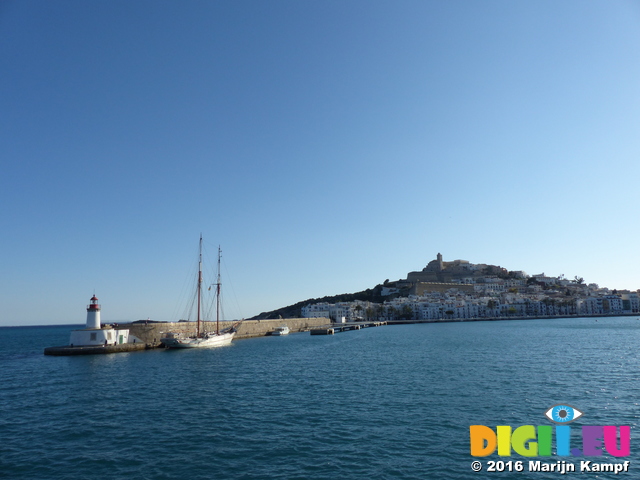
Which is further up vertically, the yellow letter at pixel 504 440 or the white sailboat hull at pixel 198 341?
the yellow letter at pixel 504 440

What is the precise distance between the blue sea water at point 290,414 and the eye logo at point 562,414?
0.45 m

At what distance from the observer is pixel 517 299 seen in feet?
486

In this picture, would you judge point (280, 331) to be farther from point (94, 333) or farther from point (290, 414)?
point (290, 414)

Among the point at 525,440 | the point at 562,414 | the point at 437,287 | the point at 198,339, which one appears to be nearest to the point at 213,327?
the point at 198,339

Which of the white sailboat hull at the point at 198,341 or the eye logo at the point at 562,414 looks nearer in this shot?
the eye logo at the point at 562,414

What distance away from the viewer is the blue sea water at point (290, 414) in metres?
12.2

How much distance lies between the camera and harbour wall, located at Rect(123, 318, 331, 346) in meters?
49.7

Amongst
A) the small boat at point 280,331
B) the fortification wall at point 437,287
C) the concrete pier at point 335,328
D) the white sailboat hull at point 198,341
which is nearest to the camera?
the white sailboat hull at point 198,341

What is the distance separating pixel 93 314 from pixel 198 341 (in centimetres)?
1233

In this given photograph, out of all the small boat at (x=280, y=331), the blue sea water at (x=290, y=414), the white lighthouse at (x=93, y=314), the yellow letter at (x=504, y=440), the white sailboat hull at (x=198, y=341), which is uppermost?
the white lighthouse at (x=93, y=314)

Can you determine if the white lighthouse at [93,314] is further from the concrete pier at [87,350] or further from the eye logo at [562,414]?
the eye logo at [562,414]

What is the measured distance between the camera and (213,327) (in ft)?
216

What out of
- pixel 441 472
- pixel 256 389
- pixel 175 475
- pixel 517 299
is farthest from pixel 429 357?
pixel 517 299

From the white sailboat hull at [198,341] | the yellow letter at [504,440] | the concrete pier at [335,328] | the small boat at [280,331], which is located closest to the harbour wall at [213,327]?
the small boat at [280,331]
